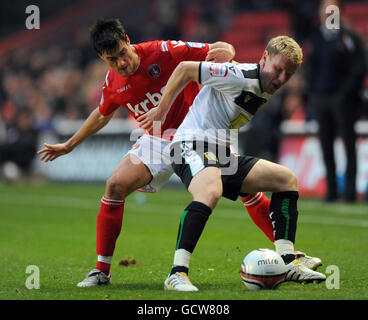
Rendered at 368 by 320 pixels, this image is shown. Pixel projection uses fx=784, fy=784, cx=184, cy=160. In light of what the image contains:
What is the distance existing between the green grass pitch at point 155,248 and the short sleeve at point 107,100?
1290 mm

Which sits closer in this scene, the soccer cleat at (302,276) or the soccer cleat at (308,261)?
the soccer cleat at (302,276)

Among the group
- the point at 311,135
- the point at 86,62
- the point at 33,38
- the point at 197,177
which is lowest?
the point at 197,177

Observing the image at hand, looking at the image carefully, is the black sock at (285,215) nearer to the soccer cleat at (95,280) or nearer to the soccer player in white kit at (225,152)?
the soccer player in white kit at (225,152)

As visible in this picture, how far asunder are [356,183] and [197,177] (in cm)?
759

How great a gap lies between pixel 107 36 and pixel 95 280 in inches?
67.9

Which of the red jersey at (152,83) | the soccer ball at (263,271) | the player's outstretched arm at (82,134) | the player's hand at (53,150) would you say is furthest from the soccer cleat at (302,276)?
the player's hand at (53,150)

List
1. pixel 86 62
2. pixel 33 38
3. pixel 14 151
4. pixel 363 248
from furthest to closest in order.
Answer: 1. pixel 33 38
2. pixel 86 62
3. pixel 14 151
4. pixel 363 248

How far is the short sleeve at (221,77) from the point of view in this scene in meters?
5.15

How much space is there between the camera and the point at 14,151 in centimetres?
1923

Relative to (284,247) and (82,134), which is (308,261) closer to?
(284,247)

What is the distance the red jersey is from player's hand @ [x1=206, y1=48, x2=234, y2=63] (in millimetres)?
249

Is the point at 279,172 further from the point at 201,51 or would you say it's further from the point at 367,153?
the point at 367,153

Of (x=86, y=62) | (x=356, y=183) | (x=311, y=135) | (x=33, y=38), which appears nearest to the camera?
(x=356, y=183)
